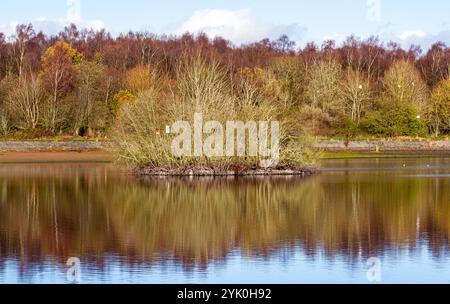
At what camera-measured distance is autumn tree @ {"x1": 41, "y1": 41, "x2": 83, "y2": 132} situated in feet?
272

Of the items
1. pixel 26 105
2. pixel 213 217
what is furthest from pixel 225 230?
pixel 26 105

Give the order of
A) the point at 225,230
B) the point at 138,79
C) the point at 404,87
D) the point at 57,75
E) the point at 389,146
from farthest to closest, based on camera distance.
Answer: the point at 404,87
the point at 57,75
the point at 138,79
the point at 389,146
the point at 225,230

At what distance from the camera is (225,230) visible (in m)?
23.9

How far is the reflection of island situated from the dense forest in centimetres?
2909

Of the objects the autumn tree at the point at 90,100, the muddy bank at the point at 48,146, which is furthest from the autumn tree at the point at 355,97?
the muddy bank at the point at 48,146

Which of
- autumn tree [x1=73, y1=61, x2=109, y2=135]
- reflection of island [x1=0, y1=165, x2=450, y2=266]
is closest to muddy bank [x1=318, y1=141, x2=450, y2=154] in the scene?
autumn tree [x1=73, y1=61, x2=109, y2=135]

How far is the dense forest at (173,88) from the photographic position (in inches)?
3263

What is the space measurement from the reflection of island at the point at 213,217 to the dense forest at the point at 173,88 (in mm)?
29089

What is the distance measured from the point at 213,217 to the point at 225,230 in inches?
114

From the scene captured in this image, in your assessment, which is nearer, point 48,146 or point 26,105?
point 48,146

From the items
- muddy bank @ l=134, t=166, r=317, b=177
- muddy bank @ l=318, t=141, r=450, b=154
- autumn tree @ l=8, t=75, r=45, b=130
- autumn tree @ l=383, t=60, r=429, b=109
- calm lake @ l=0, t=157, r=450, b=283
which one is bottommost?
calm lake @ l=0, t=157, r=450, b=283

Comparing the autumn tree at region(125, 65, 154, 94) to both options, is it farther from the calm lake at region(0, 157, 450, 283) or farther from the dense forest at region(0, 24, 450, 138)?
the calm lake at region(0, 157, 450, 283)

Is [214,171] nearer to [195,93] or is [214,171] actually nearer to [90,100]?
[195,93]

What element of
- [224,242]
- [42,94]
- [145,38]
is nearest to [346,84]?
[42,94]
